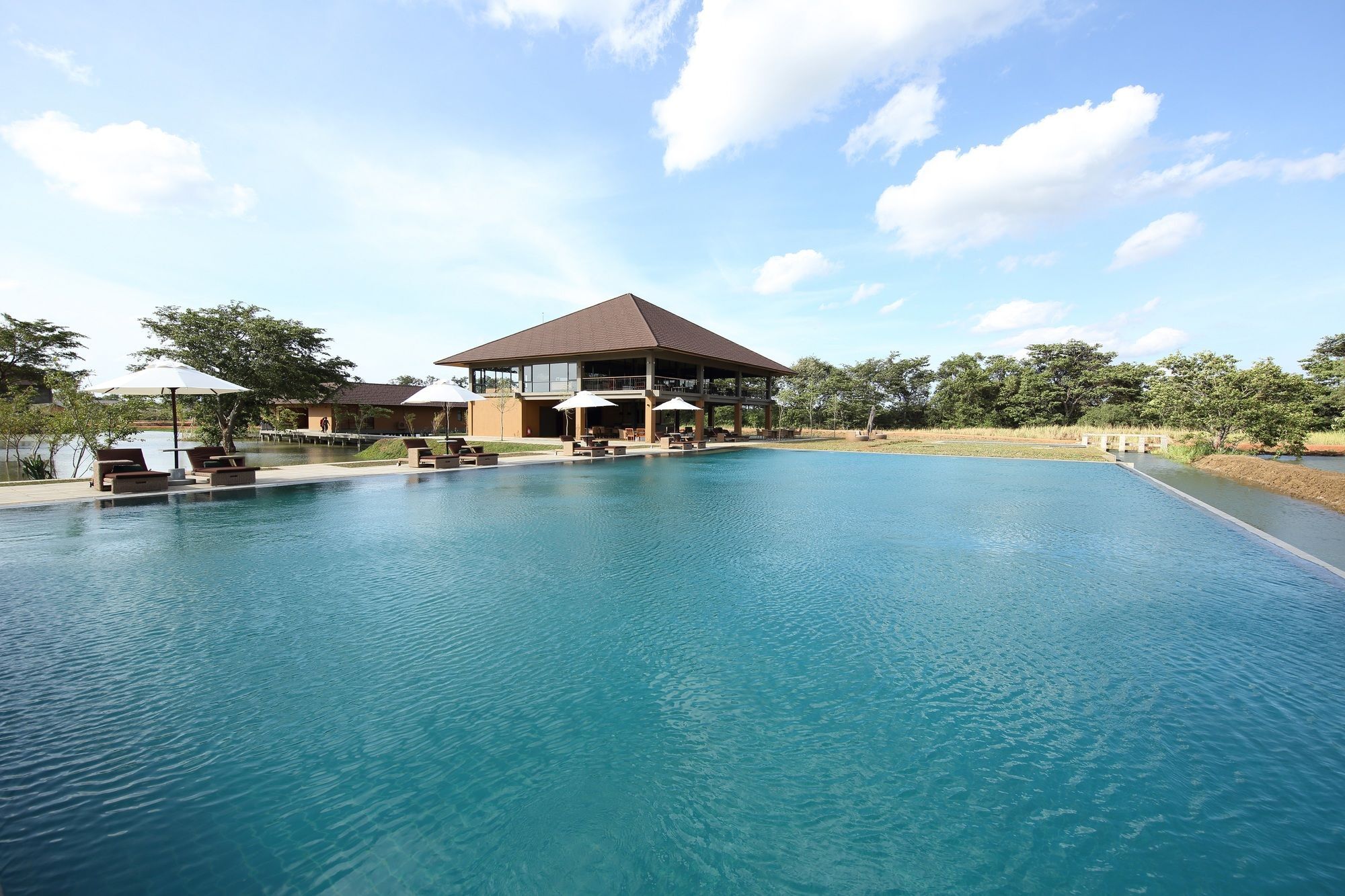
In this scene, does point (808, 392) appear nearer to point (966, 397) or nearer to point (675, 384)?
point (966, 397)

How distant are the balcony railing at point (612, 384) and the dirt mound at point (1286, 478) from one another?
22612 millimetres

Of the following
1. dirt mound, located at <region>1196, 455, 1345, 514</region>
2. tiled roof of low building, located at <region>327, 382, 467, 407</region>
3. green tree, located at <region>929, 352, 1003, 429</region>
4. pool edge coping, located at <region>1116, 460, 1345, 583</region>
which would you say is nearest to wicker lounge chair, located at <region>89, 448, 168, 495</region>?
pool edge coping, located at <region>1116, 460, 1345, 583</region>

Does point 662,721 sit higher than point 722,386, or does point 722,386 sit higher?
point 722,386

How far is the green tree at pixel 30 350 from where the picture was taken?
25156mm

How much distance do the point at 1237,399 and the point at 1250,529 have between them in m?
15.3

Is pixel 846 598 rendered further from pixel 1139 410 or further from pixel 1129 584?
pixel 1139 410

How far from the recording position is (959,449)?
26000 millimetres

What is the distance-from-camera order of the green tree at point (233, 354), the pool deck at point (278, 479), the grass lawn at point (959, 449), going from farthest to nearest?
the green tree at point (233, 354), the grass lawn at point (959, 449), the pool deck at point (278, 479)

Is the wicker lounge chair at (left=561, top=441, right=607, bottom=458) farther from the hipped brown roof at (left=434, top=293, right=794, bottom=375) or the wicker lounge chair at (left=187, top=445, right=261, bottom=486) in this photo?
the wicker lounge chair at (left=187, top=445, right=261, bottom=486)

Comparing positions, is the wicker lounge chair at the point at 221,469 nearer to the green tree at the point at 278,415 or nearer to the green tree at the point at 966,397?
the green tree at the point at 278,415

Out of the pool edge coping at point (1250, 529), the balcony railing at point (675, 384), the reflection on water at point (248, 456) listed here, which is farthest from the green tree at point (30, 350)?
the pool edge coping at point (1250, 529)

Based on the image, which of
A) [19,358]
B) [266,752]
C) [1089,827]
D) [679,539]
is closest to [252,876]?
[266,752]

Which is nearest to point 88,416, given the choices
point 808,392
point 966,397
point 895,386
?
point 808,392

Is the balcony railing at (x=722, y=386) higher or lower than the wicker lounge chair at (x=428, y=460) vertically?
higher
